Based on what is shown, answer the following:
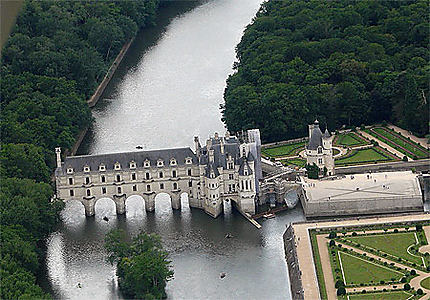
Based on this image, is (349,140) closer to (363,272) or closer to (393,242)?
(393,242)

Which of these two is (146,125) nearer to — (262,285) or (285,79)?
(285,79)

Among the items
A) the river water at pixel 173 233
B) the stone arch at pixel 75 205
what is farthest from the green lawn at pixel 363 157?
the stone arch at pixel 75 205

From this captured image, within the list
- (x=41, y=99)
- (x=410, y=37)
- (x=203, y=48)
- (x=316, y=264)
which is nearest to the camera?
(x=316, y=264)

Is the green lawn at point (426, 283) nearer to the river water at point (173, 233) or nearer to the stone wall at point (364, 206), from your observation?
the river water at point (173, 233)

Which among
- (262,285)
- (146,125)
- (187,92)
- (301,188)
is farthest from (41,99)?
(262,285)

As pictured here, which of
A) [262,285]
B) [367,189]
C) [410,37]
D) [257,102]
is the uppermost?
[410,37]

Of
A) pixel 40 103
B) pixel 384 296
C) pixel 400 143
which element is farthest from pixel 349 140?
pixel 384 296
